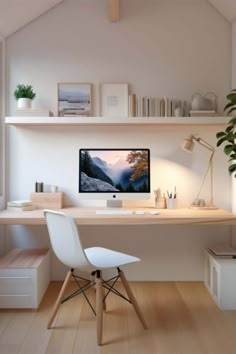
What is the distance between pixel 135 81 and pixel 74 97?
0.58 metres

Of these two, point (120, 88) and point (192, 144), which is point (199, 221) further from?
point (120, 88)

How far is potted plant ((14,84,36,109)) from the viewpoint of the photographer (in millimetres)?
2994

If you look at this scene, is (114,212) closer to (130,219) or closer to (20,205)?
(130,219)

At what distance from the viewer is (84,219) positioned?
255cm

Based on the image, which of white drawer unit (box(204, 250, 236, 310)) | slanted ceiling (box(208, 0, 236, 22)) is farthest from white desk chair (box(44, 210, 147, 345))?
slanted ceiling (box(208, 0, 236, 22))

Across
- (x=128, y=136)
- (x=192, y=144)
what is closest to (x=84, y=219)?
(x=128, y=136)

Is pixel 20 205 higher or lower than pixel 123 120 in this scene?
lower

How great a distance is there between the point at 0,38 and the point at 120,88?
1161mm

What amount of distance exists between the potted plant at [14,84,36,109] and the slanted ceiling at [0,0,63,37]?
1.75ft

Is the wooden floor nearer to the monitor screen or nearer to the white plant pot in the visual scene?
the monitor screen

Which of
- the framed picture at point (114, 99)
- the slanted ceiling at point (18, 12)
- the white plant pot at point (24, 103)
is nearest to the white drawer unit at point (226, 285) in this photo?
the framed picture at point (114, 99)

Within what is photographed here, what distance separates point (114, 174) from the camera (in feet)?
9.70

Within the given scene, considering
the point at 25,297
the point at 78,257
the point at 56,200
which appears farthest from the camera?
the point at 56,200

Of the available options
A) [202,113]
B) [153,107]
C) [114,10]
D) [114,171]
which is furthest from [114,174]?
[114,10]
